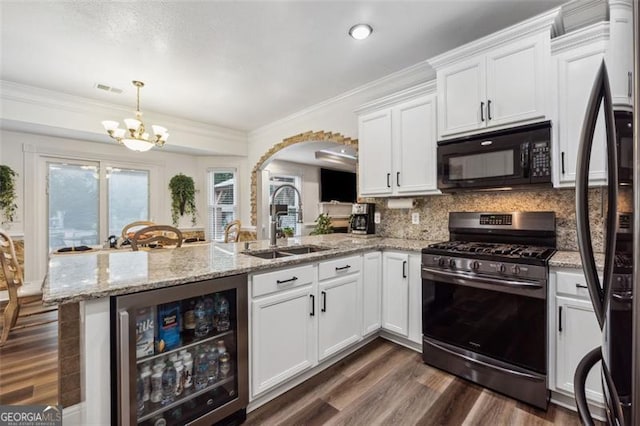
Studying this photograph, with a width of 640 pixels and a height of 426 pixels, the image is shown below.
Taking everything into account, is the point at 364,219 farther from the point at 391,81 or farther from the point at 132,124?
the point at 132,124

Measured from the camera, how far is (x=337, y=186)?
836cm

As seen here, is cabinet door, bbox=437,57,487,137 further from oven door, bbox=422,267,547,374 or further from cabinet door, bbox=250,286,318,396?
cabinet door, bbox=250,286,318,396

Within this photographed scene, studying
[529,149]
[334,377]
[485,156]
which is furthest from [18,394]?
[529,149]

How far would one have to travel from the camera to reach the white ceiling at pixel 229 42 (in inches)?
82.5

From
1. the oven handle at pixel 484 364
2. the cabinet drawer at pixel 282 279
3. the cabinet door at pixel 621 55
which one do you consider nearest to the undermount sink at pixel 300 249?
the cabinet drawer at pixel 282 279

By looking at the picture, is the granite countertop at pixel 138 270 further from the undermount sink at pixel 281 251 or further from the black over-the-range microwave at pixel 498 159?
the black over-the-range microwave at pixel 498 159

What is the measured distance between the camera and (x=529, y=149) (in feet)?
6.50

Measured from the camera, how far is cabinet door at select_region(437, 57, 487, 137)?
221 cm

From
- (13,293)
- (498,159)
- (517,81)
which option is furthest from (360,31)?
(13,293)

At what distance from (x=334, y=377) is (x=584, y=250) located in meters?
1.91

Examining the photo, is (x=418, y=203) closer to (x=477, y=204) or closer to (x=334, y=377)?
(x=477, y=204)

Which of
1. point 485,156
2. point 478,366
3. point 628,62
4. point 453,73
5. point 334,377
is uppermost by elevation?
point 453,73

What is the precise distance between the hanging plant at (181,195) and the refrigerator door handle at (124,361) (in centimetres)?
441

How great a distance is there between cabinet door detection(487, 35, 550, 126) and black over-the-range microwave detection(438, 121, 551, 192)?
0.11m
